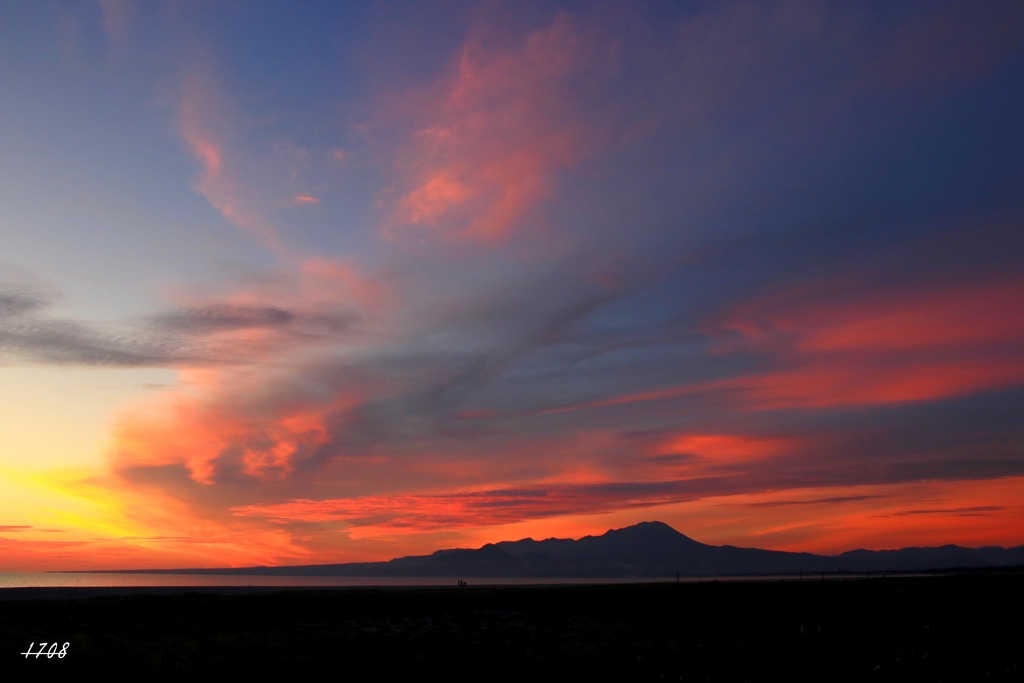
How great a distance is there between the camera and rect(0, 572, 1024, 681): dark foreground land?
1377 inches

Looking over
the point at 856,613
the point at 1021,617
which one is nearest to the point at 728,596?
the point at 856,613

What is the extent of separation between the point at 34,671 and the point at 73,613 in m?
15.6

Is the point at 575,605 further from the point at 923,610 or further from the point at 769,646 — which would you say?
the point at 923,610

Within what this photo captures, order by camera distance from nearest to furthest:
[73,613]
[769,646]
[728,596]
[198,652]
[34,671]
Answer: [34,671]
[198,652]
[769,646]
[73,613]
[728,596]

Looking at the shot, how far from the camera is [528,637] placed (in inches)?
1852

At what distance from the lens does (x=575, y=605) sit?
64.6 m

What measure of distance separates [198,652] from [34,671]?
8.27 m

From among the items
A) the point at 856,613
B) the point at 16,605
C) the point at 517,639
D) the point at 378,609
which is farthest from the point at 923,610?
the point at 16,605

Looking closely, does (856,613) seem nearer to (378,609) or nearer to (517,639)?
(517,639)

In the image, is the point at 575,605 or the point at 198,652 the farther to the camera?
the point at 575,605

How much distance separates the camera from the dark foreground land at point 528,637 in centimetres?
3497

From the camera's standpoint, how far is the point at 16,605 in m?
48.8

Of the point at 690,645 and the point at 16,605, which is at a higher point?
the point at 16,605

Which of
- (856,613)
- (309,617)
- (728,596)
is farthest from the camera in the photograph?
(728,596)
